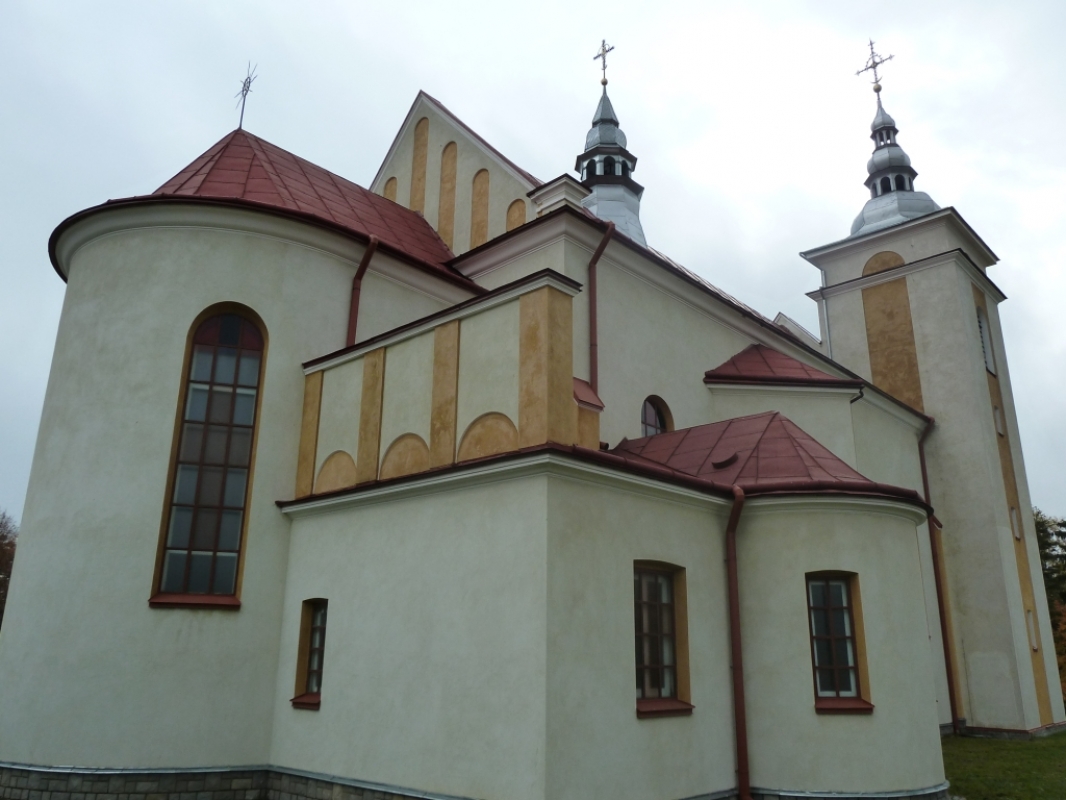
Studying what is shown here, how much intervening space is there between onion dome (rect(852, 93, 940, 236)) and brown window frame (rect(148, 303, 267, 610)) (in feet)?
59.5

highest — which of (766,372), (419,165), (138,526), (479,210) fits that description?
(419,165)

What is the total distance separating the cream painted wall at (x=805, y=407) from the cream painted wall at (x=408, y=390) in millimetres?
6883

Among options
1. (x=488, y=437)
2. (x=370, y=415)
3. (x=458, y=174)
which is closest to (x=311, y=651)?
(x=370, y=415)

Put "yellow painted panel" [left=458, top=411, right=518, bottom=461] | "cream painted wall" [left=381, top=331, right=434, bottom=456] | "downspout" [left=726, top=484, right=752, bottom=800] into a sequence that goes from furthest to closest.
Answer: "cream painted wall" [left=381, top=331, right=434, bottom=456], "downspout" [left=726, top=484, right=752, bottom=800], "yellow painted panel" [left=458, top=411, right=518, bottom=461]

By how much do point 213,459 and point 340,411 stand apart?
Result: 5.40 feet

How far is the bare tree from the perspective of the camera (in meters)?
40.1

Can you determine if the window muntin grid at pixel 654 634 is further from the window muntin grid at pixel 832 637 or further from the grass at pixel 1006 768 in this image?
the grass at pixel 1006 768

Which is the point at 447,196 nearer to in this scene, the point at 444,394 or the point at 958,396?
the point at 444,394

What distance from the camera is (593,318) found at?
12.5 m

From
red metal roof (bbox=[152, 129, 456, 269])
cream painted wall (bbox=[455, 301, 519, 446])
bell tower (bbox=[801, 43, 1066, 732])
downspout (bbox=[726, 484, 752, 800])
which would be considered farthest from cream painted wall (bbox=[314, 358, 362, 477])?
bell tower (bbox=[801, 43, 1066, 732])

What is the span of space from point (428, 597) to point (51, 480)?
16.8 feet

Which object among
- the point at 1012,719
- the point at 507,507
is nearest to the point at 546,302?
the point at 507,507

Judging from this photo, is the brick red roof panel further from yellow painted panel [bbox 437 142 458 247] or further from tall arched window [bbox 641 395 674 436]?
yellow painted panel [bbox 437 142 458 247]

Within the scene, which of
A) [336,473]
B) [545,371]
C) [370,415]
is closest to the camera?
[545,371]
